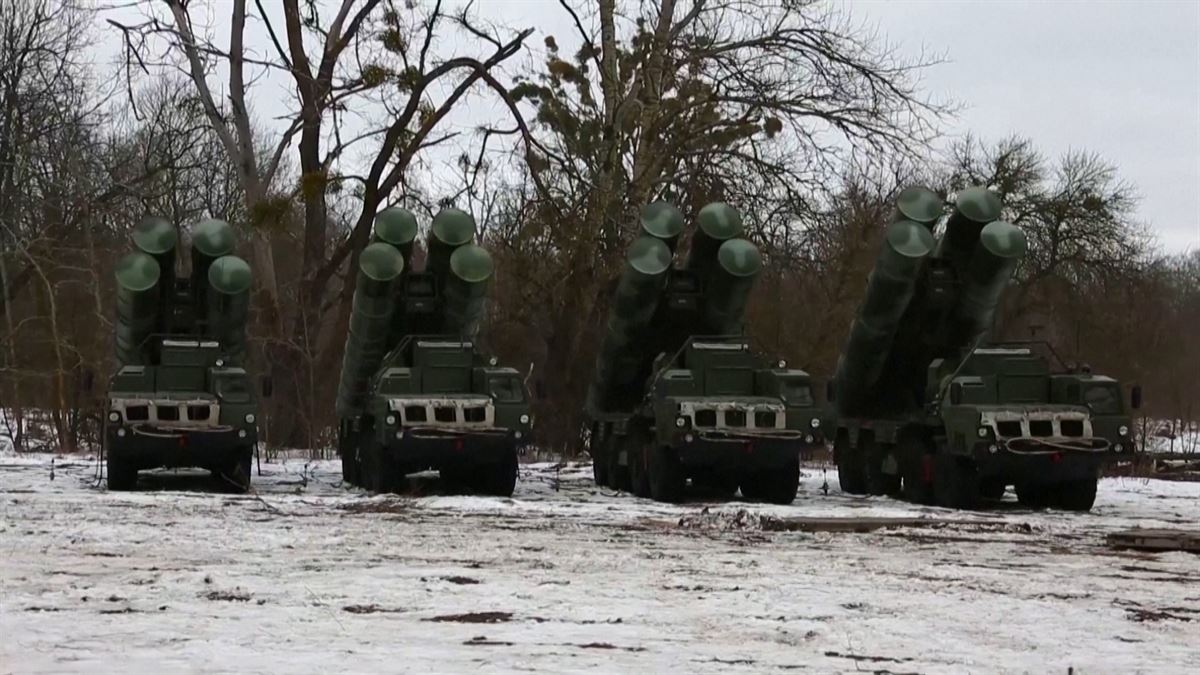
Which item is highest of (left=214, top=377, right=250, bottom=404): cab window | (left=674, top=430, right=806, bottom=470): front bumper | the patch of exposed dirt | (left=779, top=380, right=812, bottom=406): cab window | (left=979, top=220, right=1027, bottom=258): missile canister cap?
(left=979, top=220, right=1027, bottom=258): missile canister cap

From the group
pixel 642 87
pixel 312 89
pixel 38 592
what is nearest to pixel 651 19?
pixel 642 87

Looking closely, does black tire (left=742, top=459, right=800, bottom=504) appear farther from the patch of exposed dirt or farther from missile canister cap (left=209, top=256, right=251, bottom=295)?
the patch of exposed dirt

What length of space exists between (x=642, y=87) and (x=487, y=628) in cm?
2460

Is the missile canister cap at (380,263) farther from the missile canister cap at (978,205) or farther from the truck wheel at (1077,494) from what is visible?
the truck wheel at (1077,494)

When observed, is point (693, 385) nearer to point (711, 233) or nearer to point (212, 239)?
point (711, 233)

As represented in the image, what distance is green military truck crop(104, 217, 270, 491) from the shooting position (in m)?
20.8

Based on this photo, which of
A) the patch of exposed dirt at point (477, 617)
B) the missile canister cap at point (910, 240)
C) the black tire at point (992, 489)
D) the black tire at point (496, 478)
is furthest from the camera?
the black tire at point (992, 489)

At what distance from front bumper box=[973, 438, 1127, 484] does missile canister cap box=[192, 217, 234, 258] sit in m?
10.4

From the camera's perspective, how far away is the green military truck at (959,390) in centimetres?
1928

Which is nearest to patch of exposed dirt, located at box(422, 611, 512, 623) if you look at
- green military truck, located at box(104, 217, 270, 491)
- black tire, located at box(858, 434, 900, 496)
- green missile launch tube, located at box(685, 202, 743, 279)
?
green military truck, located at box(104, 217, 270, 491)

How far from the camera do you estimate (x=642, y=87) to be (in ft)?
109

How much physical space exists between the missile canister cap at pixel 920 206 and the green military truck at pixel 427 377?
16.7ft

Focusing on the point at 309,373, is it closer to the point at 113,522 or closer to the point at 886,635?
the point at 113,522

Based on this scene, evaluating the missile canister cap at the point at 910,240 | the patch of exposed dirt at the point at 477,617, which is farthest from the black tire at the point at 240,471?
the patch of exposed dirt at the point at 477,617
